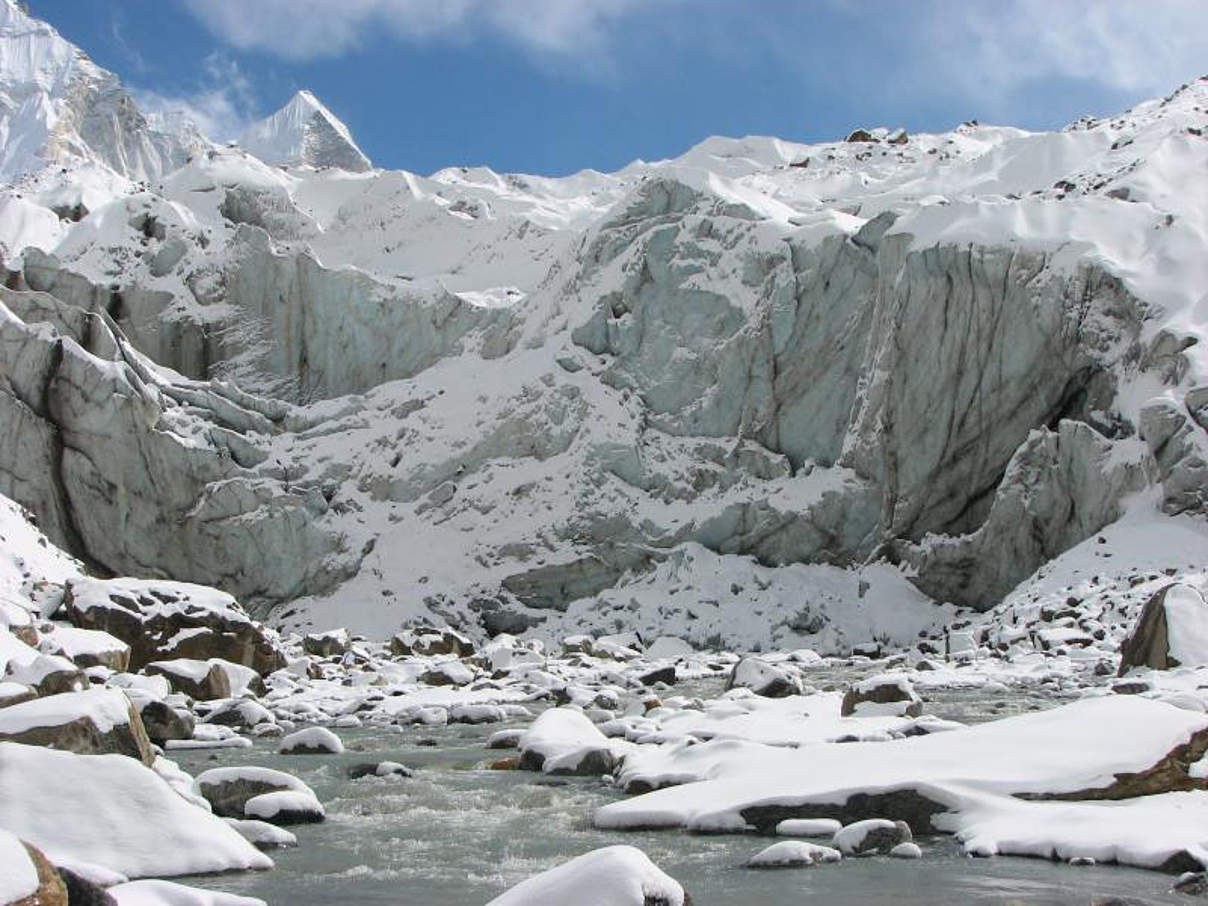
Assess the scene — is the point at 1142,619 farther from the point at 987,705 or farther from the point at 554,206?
the point at 554,206

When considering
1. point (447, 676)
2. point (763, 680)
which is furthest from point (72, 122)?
point (763, 680)

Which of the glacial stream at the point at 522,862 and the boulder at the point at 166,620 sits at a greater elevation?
the boulder at the point at 166,620

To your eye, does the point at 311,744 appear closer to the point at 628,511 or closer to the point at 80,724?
the point at 80,724

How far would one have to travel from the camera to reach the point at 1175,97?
84250mm

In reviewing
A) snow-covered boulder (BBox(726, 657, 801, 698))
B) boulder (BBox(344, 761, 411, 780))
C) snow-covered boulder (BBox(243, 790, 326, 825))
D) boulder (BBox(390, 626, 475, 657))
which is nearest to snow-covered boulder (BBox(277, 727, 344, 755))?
boulder (BBox(344, 761, 411, 780))

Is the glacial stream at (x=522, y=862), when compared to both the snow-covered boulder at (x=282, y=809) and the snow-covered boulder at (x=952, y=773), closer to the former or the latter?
the snow-covered boulder at (x=282, y=809)

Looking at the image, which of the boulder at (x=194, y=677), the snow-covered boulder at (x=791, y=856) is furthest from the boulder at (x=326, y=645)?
the snow-covered boulder at (x=791, y=856)

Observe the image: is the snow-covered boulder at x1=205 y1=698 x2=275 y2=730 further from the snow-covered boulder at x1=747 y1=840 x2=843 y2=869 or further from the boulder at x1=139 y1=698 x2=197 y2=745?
the snow-covered boulder at x1=747 y1=840 x2=843 y2=869

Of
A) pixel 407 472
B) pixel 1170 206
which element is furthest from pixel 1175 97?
pixel 407 472

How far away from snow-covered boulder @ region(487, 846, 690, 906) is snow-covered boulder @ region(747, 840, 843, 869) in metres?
2.60

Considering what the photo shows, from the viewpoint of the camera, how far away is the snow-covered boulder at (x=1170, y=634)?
82.1 feet

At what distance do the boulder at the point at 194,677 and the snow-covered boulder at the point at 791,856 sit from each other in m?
19.0

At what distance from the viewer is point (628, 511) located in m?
58.1

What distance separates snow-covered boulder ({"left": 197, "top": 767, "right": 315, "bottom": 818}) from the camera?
1378 cm
